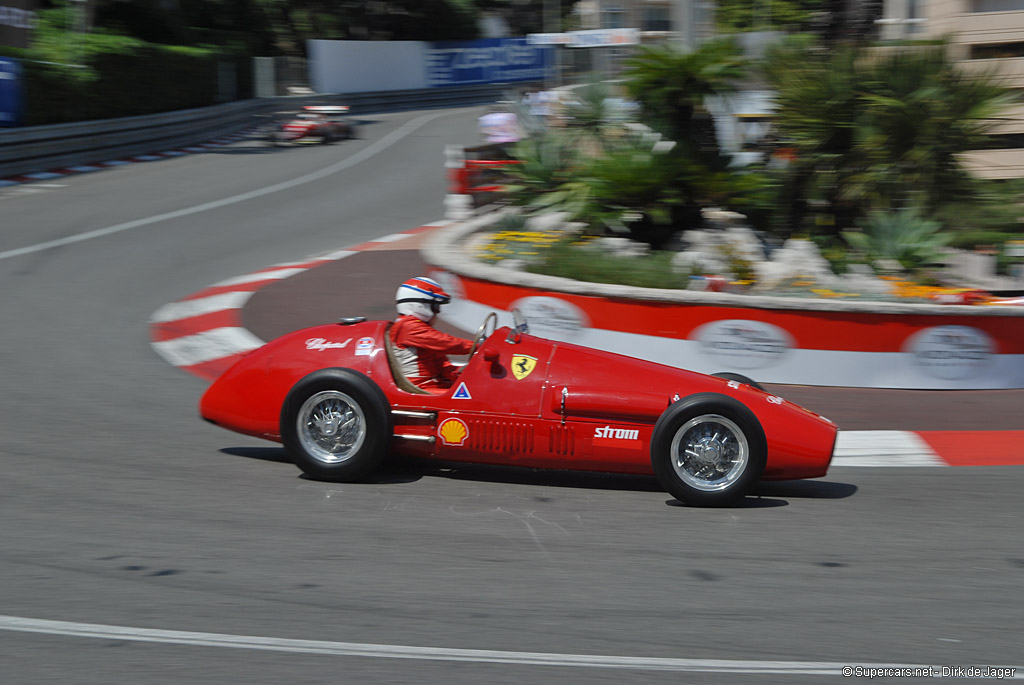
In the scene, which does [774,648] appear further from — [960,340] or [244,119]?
[244,119]

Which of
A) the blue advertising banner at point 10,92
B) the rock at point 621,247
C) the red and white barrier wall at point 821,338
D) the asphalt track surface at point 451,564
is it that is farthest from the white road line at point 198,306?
the blue advertising banner at point 10,92

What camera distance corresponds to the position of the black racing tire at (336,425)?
5.61 metres

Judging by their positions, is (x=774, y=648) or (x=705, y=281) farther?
(x=705, y=281)

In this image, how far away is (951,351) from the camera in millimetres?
7879

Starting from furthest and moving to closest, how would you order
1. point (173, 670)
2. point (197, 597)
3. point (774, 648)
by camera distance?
point (197, 597) → point (774, 648) → point (173, 670)

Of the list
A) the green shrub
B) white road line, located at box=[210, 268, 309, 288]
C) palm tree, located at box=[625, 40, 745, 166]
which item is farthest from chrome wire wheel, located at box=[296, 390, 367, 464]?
white road line, located at box=[210, 268, 309, 288]

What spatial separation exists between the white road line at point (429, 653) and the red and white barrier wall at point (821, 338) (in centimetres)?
451

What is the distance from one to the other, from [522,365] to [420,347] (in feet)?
2.09

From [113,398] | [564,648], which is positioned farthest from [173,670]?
[113,398]

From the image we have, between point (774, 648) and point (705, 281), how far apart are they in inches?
198

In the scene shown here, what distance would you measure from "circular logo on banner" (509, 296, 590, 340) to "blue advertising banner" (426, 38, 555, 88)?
3565 centimetres

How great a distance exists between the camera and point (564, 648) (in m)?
3.79

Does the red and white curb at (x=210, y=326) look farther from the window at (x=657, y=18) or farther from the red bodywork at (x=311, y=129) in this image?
the window at (x=657, y=18)

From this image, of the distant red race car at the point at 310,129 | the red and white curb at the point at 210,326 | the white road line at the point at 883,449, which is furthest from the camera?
the distant red race car at the point at 310,129
